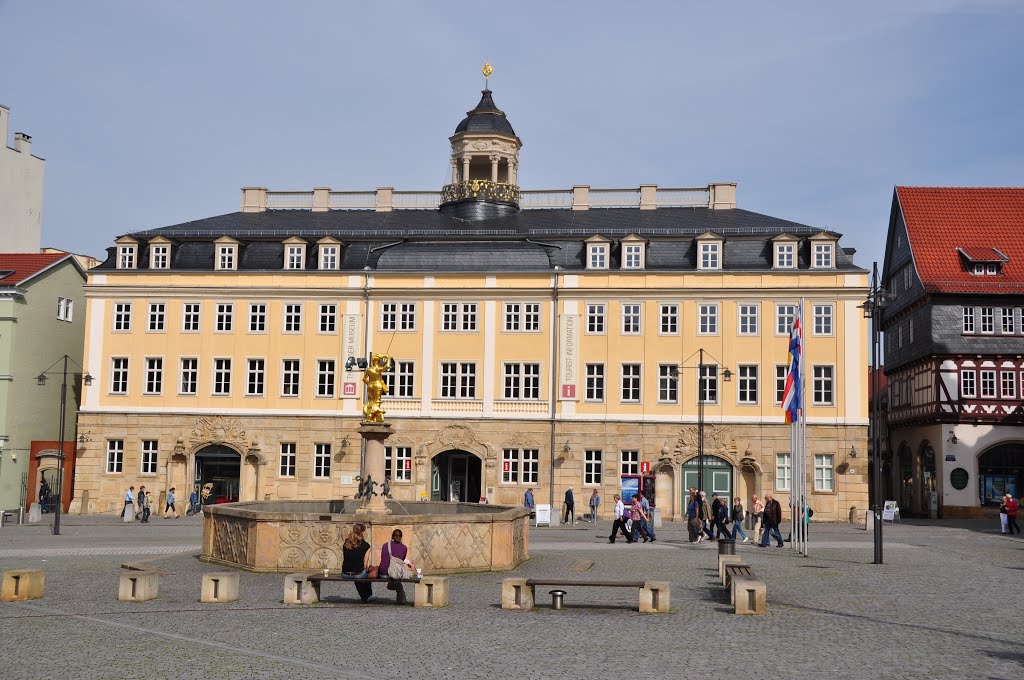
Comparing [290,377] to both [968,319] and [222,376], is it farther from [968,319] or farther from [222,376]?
[968,319]

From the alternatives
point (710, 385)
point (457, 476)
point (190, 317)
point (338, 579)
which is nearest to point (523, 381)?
point (457, 476)

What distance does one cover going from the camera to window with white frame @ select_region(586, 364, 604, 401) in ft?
165

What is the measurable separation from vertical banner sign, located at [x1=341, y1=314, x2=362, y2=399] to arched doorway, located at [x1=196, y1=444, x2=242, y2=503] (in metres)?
5.70

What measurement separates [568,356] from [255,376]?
45.9 ft

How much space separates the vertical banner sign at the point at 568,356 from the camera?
50125 millimetres

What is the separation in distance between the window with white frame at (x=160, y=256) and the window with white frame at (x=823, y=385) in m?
29.2

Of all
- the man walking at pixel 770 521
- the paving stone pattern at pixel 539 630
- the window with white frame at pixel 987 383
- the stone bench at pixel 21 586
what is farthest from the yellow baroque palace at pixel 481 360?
the stone bench at pixel 21 586

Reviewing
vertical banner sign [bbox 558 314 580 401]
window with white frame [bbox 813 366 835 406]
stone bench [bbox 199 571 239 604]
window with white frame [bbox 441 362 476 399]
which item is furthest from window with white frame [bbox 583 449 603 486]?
stone bench [bbox 199 571 239 604]

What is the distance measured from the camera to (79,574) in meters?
23.9

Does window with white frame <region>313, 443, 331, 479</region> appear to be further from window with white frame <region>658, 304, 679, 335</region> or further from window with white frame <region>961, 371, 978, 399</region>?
window with white frame <region>961, 371, 978, 399</region>

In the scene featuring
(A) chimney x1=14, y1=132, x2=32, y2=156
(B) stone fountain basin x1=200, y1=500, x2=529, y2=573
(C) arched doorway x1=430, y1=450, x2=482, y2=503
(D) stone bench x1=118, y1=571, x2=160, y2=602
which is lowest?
(D) stone bench x1=118, y1=571, x2=160, y2=602

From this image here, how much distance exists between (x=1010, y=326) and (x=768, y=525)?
88.4 feet

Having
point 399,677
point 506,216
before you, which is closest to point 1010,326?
point 506,216

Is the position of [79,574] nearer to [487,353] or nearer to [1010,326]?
[487,353]
